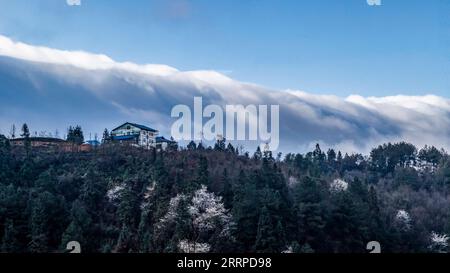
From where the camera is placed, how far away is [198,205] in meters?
16.4

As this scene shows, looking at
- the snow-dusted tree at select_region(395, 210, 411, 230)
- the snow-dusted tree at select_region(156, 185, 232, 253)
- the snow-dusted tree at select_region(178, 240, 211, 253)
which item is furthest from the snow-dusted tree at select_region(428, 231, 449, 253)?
the snow-dusted tree at select_region(178, 240, 211, 253)

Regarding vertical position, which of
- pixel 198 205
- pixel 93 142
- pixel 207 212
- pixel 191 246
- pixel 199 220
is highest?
pixel 93 142

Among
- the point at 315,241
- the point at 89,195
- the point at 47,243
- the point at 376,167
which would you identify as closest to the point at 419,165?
the point at 376,167

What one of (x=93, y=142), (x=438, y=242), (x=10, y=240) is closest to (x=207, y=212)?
(x=10, y=240)

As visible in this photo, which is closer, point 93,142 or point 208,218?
point 208,218

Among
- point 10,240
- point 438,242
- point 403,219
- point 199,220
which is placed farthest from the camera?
point 403,219

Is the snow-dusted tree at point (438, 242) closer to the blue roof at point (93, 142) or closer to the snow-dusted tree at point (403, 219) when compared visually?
the snow-dusted tree at point (403, 219)

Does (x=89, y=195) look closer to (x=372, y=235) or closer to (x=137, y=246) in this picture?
(x=137, y=246)

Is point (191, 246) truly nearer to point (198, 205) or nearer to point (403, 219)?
point (198, 205)

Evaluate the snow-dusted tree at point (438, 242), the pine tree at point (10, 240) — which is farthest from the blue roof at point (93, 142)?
the snow-dusted tree at point (438, 242)

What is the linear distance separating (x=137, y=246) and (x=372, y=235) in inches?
269
